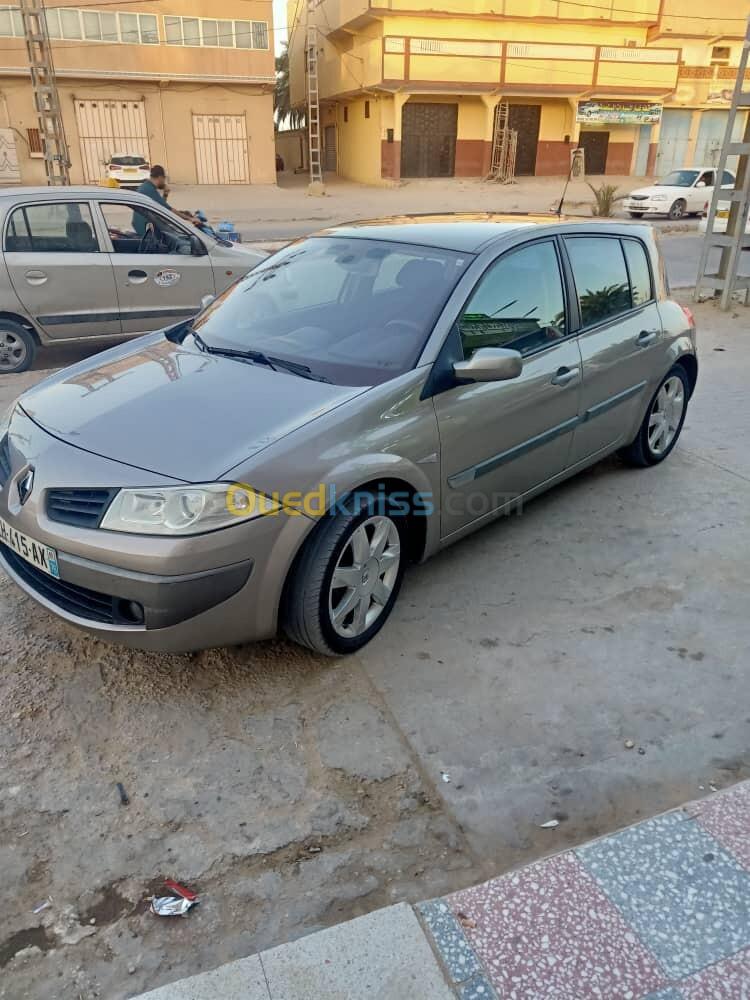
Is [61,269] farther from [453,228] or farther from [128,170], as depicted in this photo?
[128,170]

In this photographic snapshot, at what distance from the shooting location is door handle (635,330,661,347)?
14.9 feet

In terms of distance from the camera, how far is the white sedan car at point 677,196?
73.4 feet

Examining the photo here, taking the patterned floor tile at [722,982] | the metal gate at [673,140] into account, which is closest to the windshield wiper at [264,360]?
the patterned floor tile at [722,982]

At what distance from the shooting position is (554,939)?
2.04m

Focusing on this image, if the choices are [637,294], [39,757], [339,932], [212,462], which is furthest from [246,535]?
[637,294]

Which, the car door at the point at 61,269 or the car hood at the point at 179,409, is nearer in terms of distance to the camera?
the car hood at the point at 179,409

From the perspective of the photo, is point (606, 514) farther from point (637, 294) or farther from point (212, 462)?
point (212, 462)

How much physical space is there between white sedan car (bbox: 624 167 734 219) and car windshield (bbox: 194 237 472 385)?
69.7ft

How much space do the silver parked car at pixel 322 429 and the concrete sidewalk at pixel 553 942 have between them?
112 centimetres

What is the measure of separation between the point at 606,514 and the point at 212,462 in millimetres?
2660

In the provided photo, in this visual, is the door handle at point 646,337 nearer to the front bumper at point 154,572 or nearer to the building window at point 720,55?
the front bumper at point 154,572

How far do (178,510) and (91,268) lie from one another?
522 centimetres

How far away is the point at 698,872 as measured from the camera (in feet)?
7.34

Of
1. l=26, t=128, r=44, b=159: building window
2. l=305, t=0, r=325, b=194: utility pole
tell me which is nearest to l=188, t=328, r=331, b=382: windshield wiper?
l=305, t=0, r=325, b=194: utility pole
